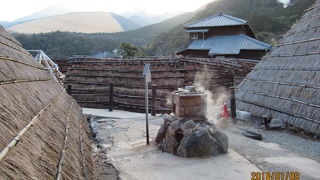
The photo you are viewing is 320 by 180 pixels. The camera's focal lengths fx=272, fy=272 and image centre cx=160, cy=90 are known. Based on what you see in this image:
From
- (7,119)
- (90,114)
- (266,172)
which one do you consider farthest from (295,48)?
(7,119)

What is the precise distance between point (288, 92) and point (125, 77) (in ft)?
26.2

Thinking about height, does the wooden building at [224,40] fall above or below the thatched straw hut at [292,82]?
above

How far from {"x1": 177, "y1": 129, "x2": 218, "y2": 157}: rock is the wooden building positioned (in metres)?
21.0

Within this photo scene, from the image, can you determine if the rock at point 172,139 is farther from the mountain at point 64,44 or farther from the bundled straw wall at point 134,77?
the mountain at point 64,44

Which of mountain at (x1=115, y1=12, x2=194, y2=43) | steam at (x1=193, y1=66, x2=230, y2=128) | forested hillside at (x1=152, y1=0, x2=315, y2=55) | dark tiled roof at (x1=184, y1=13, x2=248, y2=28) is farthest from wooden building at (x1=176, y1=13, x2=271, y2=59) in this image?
mountain at (x1=115, y1=12, x2=194, y2=43)

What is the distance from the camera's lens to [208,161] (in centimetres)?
529

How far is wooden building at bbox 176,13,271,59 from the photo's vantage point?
85.5ft

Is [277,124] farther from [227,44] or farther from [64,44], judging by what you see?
[64,44]

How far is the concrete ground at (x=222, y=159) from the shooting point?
468 cm

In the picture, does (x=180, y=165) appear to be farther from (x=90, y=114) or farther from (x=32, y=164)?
(x=90, y=114)

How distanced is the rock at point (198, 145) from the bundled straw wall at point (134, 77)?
6289 millimetres

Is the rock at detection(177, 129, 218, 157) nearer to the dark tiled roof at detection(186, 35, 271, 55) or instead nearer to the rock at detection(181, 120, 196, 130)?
the rock at detection(181, 120, 196, 130)

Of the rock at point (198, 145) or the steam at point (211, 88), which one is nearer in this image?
the rock at point (198, 145)

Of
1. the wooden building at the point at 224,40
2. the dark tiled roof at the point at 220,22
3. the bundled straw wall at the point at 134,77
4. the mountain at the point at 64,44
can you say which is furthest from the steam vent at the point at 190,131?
the mountain at the point at 64,44
